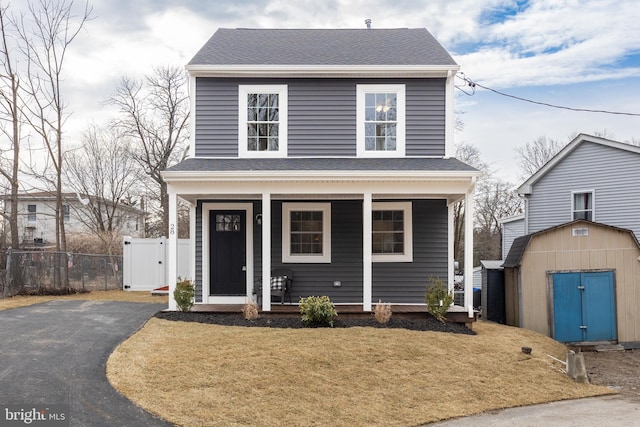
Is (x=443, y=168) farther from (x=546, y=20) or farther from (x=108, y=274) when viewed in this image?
(x=108, y=274)

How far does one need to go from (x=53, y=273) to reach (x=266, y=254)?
8183 mm

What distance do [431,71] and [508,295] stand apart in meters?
6.92

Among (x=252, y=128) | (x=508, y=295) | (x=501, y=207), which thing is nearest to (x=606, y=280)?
(x=508, y=295)

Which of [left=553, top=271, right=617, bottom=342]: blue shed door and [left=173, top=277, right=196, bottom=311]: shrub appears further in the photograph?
[left=553, top=271, right=617, bottom=342]: blue shed door

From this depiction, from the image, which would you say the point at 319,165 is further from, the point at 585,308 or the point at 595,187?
the point at 595,187

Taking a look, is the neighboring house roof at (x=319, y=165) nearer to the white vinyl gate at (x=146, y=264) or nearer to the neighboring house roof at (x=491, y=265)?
the neighboring house roof at (x=491, y=265)

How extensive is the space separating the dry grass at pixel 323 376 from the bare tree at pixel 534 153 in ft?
99.6

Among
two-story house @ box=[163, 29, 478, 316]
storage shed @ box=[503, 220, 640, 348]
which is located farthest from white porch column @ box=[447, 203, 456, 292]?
storage shed @ box=[503, 220, 640, 348]

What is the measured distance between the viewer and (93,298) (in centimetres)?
1344

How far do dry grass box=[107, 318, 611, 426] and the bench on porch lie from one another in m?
2.10

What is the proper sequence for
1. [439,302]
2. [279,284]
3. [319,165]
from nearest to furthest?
[439,302] < [319,165] < [279,284]

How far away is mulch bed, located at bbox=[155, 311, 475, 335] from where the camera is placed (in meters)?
9.00

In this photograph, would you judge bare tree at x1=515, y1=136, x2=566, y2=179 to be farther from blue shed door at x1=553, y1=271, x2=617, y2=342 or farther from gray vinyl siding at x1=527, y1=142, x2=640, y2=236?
blue shed door at x1=553, y1=271, x2=617, y2=342

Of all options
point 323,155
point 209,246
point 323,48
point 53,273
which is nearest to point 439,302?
point 323,155
